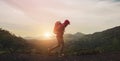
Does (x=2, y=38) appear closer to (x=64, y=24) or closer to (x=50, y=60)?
(x=64, y=24)

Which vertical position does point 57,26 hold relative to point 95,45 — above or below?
below

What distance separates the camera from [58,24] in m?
23.7

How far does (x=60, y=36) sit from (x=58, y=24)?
92cm

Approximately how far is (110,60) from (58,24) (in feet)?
23.5

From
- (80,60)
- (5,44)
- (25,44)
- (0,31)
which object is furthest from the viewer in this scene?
(0,31)

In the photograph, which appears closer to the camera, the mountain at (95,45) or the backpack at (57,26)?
the backpack at (57,26)

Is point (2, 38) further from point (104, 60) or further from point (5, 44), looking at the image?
point (104, 60)

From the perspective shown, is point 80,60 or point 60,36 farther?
point 60,36

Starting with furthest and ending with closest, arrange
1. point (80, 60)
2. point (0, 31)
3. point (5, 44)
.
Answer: point (0, 31) < point (5, 44) < point (80, 60)

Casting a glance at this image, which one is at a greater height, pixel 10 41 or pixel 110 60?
pixel 10 41

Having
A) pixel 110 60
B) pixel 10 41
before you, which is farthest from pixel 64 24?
pixel 10 41

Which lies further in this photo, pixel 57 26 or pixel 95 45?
pixel 95 45

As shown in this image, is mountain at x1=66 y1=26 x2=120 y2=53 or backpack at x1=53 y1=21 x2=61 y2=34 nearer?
backpack at x1=53 y1=21 x2=61 y2=34

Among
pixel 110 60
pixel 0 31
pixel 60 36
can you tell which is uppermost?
pixel 0 31
